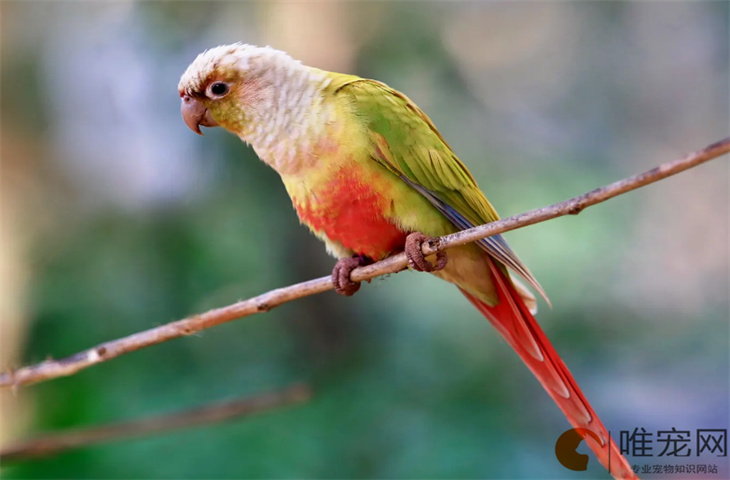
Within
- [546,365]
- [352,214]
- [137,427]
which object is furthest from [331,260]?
[546,365]

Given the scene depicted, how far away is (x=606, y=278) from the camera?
2.08 meters

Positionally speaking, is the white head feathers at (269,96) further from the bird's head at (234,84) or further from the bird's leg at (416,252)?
the bird's leg at (416,252)

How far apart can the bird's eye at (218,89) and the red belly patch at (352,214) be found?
0.83 ft

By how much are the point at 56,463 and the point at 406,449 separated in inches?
45.7

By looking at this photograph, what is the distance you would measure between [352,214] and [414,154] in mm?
169

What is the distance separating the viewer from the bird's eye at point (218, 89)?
46.3 inches

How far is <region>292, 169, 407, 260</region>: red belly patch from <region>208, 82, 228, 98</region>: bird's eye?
0.25 meters

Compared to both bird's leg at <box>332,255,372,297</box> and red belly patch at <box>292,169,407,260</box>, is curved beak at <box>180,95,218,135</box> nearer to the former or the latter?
red belly patch at <box>292,169,407,260</box>

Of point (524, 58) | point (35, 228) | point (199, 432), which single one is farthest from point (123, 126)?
point (524, 58)

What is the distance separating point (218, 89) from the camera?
46.5 inches

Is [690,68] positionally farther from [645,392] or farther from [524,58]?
[645,392]

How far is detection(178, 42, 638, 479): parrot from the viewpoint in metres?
1.15

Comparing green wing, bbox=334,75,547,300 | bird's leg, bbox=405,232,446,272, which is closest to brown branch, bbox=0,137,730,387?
bird's leg, bbox=405,232,446,272

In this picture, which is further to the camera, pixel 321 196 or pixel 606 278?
pixel 606 278
